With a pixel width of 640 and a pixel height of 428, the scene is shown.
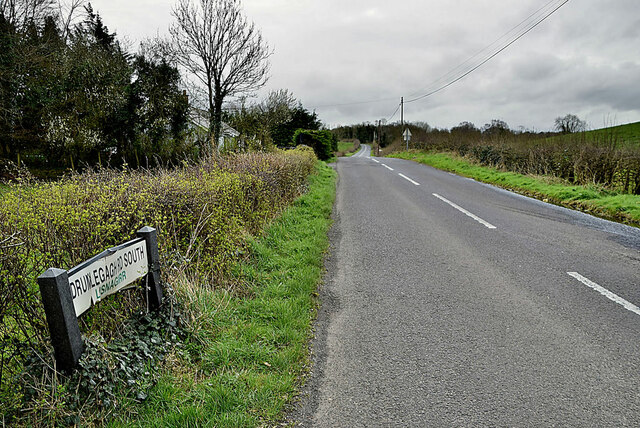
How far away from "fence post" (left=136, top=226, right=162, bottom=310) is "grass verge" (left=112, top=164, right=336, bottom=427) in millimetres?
418

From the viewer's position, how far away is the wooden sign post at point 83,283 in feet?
6.86

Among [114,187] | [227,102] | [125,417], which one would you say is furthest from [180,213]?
[227,102]

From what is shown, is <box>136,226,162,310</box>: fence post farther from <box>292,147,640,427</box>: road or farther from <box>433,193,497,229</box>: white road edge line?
<box>433,193,497,229</box>: white road edge line

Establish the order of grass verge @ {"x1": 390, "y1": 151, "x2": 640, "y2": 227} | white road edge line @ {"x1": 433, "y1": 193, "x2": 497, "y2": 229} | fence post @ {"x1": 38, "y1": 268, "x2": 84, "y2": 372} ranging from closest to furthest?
fence post @ {"x1": 38, "y1": 268, "x2": 84, "y2": 372}
white road edge line @ {"x1": 433, "y1": 193, "x2": 497, "y2": 229}
grass verge @ {"x1": 390, "y1": 151, "x2": 640, "y2": 227}

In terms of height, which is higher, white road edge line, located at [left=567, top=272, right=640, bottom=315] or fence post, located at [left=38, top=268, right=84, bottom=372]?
fence post, located at [left=38, top=268, right=84, bottom=372]

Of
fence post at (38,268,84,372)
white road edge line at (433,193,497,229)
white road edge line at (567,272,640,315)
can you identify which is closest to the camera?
fence post at (38,268,84,372)

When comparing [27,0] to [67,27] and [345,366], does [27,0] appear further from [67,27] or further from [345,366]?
[345,366]

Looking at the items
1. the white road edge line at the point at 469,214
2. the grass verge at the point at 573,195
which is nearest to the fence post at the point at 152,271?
the white road edge line at the point at 469,214

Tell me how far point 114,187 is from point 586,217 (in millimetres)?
9648

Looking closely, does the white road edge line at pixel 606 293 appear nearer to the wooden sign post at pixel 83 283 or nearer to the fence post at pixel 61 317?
the wooden sign post at pixel 83 283

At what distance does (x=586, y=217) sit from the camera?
9.00 m

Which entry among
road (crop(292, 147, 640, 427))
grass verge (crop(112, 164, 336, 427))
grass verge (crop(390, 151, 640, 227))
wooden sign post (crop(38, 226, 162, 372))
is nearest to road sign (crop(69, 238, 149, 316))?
wooden sign post (crop(38, 226, 162, 372))

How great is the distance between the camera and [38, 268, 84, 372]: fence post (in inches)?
81.2

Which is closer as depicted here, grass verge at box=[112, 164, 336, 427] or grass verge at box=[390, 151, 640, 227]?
grass verge at box=[112, 164, 336, 427]
